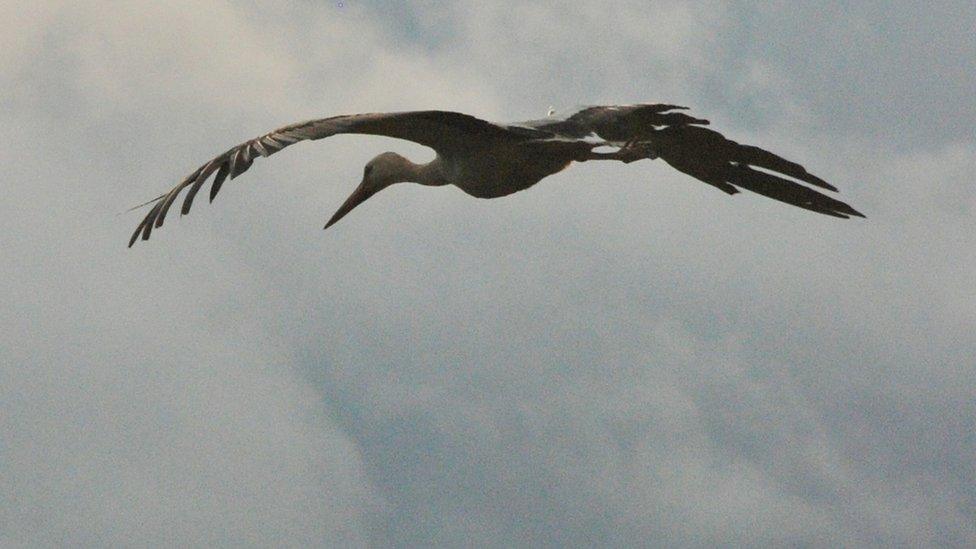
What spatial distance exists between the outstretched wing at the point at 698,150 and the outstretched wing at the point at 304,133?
1138 millimetres

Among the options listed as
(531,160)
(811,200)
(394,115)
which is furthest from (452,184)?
(811,200)

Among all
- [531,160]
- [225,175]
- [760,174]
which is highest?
[760,174]

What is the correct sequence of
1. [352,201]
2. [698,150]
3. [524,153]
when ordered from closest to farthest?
1. [524,153]
2. [698,150]
3. [352,201]

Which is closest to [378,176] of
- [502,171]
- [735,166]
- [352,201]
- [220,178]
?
[352,201]

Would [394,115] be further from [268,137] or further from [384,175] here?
[384,175]

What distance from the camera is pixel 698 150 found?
20984mm

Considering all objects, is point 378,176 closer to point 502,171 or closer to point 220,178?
point 502,171

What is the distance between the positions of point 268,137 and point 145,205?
139 cm

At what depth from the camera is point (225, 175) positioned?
696 inches

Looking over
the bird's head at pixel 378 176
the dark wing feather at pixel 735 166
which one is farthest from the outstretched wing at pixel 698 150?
the bird's head at pixel 378 176

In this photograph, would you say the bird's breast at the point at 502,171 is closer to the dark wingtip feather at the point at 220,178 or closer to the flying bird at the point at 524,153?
the flying bird at the point at 524,153

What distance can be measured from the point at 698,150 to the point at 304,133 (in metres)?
5.12

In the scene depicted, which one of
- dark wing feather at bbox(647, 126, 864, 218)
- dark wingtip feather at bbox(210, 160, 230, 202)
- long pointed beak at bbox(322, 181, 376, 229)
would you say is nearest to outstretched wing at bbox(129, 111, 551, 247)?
dark wingtip feather at bbox(210, 160, 230, 202)

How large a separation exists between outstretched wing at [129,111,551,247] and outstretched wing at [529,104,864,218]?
114cm
